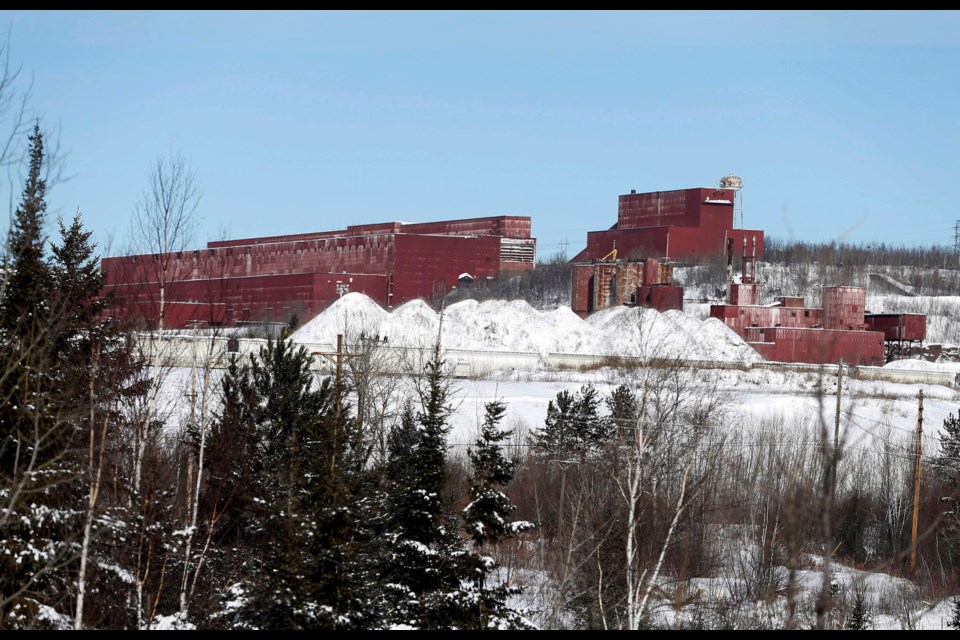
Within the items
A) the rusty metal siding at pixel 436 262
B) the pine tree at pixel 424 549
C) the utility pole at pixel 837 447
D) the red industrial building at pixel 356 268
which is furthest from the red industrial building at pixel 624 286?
the pine tree at pixel 424 549

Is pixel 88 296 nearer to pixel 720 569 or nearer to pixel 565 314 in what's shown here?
pixel 720 569

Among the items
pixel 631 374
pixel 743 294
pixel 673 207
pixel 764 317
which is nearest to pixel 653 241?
pixel 673 207

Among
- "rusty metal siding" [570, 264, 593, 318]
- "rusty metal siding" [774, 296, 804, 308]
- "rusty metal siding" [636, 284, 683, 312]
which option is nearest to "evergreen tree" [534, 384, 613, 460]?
"rusty metal siding" [636, 284, 683, 312]

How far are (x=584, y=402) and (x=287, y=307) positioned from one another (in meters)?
32.5

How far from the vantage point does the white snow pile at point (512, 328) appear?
→ 52125 mm

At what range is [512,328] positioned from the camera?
55.6 metres

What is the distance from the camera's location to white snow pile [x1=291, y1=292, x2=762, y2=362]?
52.1 metres

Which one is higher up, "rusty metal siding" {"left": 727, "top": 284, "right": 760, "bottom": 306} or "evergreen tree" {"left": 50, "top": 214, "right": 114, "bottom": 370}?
"rusty metal siding" {"left": 727, "top": 284, "right": 760, "bottom": 306}

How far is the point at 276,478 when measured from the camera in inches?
700

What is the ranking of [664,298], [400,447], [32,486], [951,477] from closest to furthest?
1. [32,486]
2. [400,447]
3. [951,477]
4. [664,298]

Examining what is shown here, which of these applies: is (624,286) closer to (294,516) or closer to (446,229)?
(446,229)

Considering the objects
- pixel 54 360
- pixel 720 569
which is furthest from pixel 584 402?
pixel 54 360

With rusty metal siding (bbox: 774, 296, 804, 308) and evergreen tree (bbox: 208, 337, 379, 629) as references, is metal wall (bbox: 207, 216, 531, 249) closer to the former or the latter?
rusty metal siding (bbox: 774, 296, 804, 308)

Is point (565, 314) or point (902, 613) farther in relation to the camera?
point (565, 314)
